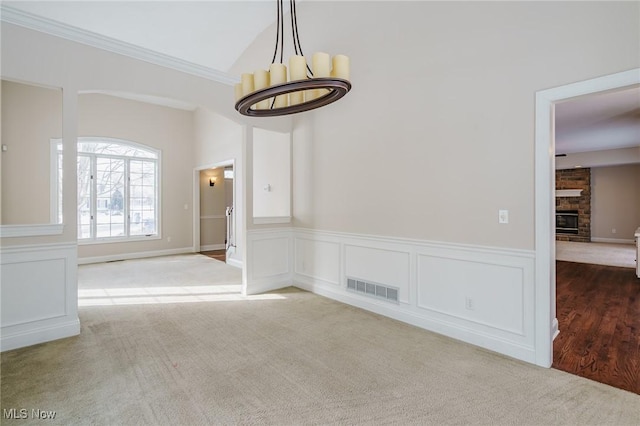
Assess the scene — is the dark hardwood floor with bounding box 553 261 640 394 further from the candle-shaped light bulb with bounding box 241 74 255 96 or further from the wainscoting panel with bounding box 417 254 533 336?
the candle-shaped light bulb with bounding box 241 74 255 96

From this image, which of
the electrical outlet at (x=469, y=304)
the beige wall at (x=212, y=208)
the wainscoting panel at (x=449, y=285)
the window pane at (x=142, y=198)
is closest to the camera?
the wainscoting panel at (x=449, y=285)

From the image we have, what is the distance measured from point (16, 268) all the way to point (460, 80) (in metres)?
4.52

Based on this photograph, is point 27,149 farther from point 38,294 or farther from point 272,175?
point 272,175

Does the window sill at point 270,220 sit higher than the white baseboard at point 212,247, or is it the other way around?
the window sill at point 270,220

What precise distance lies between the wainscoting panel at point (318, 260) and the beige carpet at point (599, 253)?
630 centimetres

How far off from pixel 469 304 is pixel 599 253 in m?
7.60

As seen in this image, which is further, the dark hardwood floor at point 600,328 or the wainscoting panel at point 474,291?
the wainscoting panel at point 474,291

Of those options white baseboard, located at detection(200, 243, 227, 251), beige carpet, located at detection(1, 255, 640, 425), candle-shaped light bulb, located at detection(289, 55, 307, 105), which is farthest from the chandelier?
white baseboard, located at detection(200, 243, 227, 251)

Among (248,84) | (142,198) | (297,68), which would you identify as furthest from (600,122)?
(142,198)

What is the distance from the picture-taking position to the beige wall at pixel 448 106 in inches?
96.3

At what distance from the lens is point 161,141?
26.4 feet

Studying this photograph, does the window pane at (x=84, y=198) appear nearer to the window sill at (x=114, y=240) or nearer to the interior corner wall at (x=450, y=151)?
the window sill at (x=114, y=240)

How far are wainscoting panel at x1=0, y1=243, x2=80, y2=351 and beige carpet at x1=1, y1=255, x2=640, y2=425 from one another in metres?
0.15

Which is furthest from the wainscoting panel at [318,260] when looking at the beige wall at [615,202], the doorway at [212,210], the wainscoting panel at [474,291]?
the beige wall at [615,202]
